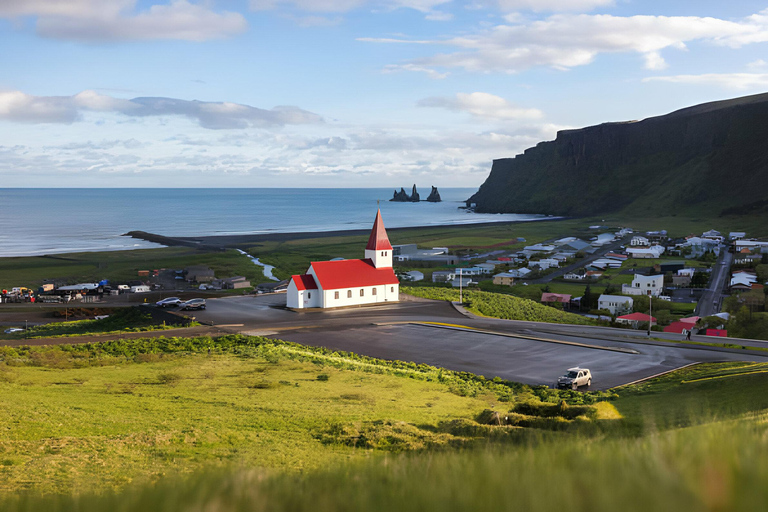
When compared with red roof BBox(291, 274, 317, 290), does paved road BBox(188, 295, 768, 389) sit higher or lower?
lower

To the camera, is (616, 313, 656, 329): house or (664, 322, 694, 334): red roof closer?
(664, 322, 694, 334): red roof

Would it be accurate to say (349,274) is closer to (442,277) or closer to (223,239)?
(442,277)

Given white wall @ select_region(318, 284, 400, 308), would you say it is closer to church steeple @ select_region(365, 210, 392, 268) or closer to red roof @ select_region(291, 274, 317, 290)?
red roof @ select_region(291, 274, 317, 290)

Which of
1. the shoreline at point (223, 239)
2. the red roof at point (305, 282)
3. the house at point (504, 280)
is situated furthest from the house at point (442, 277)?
the shoreline at point (223, 239)

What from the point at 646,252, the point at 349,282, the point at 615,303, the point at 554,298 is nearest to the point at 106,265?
the point at 349,282

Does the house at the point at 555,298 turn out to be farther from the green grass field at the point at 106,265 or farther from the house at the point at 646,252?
the house at the point at 646,252

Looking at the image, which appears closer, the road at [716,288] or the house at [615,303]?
the house at [615,303]

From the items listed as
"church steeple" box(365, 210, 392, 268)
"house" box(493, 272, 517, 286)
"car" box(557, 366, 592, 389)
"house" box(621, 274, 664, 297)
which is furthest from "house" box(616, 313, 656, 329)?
"car" box(557, 366, 592, 389)
